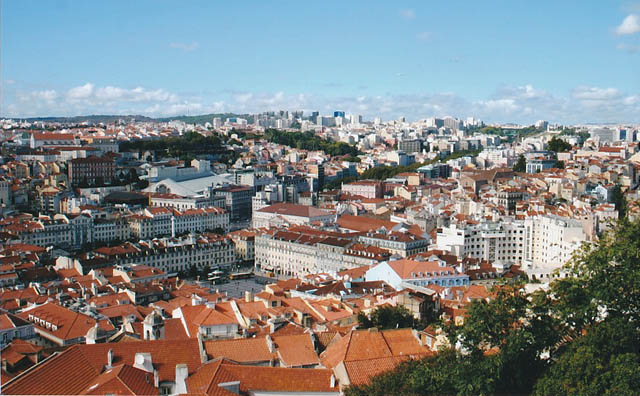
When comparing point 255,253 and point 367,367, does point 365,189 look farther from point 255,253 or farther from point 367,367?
point 367,367

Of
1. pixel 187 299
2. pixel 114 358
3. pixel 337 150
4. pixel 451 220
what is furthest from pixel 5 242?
pixel 337 150

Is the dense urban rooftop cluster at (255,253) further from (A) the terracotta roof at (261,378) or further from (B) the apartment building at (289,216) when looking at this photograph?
(B) the apartment building at (289,216)

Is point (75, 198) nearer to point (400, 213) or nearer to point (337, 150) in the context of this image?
point (400, 213)

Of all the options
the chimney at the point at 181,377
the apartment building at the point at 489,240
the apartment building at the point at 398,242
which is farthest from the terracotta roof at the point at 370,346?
the apartment building at the point at 489,240

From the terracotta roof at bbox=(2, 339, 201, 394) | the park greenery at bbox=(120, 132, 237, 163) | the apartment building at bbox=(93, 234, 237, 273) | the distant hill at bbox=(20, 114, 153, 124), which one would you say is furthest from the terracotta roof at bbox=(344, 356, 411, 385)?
the distant hill at bbox=(20, 114, 153, 124)

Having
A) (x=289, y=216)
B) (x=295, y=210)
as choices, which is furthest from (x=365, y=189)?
(x=289, y=216)
